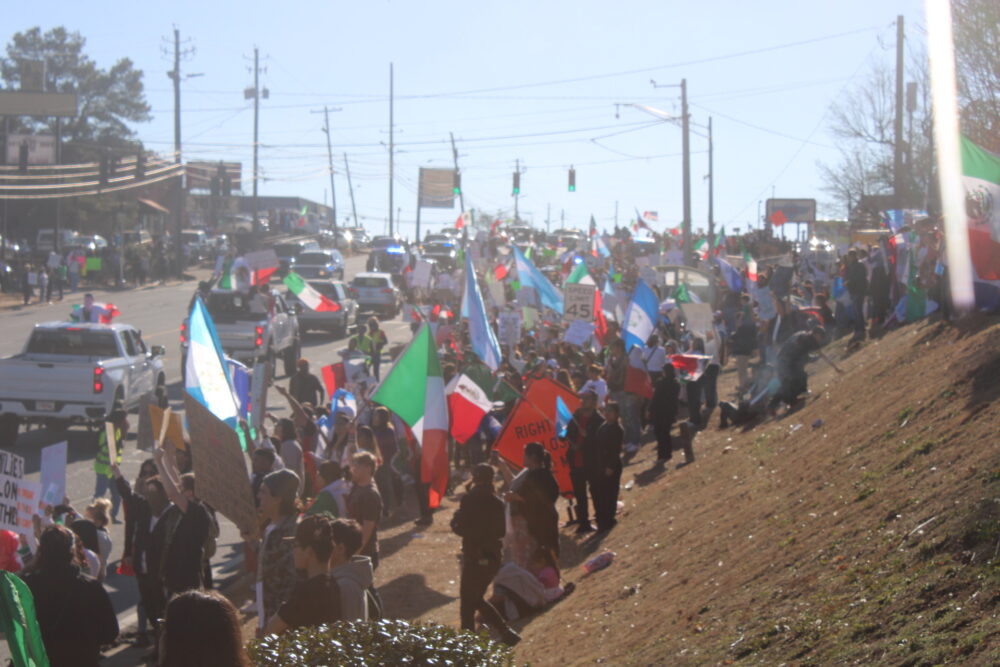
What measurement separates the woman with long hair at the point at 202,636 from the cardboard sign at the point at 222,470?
3.69 meters

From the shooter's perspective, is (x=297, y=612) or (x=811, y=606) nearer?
(x=297, y=612)

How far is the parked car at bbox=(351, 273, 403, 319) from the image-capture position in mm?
44156

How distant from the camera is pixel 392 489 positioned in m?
14.4

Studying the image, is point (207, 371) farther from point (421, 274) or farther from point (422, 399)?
point (421, 274)

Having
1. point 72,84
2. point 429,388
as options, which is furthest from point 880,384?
point 72,84

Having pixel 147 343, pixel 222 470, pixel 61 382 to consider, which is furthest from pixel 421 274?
pixel 222 470

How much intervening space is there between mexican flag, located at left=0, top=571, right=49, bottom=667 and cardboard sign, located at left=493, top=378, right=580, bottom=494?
782 centimetres

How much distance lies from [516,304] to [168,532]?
18457 millimetres

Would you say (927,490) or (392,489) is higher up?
(927,490)

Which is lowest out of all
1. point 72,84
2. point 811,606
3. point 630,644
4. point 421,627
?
point 630,644

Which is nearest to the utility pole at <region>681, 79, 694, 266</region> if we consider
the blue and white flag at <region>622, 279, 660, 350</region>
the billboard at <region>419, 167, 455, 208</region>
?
the blue and white flag at <region>622, 279, 660, 350</region>

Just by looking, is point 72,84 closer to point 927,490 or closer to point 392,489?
point 392,489

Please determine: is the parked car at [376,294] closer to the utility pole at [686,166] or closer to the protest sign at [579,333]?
the utility pole at [686,166]

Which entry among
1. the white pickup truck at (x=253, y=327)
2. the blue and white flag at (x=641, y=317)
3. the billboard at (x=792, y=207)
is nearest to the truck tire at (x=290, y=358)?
the white pickup truck at (x=253, y=327)
